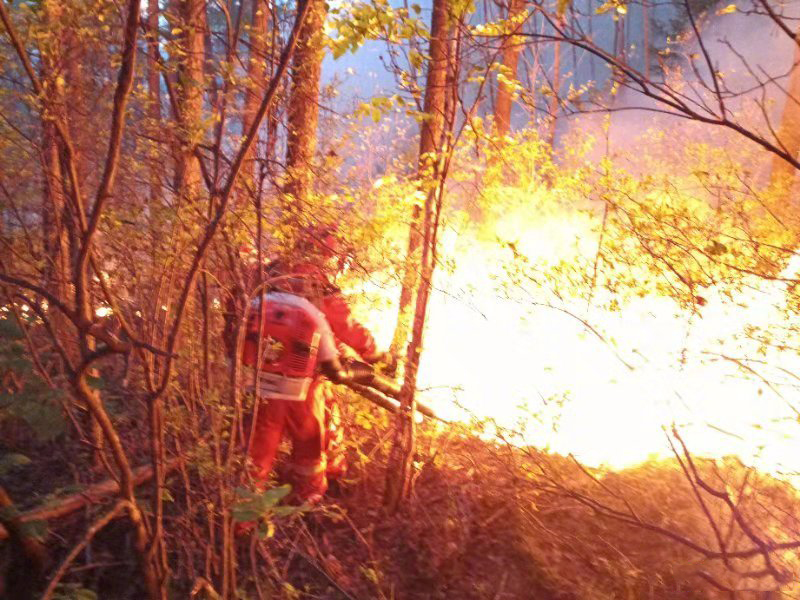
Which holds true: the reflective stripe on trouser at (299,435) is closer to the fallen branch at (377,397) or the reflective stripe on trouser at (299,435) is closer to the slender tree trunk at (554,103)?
the fallen branch at (377,397)

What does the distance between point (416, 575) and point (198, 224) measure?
113 inches

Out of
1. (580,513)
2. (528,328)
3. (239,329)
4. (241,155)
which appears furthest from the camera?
(528,328)

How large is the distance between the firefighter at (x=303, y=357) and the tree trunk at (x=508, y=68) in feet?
5.15

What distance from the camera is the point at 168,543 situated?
376 centimetres

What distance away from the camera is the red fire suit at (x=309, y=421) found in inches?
169

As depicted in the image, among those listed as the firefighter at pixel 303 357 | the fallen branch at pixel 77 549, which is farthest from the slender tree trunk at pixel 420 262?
the fallen branch at pixel 77 549

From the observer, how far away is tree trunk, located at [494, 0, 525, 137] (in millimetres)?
3248

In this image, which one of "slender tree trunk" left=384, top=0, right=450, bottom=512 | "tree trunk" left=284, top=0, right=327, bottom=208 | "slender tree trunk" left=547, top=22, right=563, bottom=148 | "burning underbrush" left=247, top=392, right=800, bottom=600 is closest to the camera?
"slender tree trunk" left=547, top=22, right=563, bottom=148

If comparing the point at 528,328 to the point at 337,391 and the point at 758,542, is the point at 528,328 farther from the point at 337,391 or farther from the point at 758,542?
the point at 758,542

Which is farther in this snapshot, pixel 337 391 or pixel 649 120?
pixel 649 120

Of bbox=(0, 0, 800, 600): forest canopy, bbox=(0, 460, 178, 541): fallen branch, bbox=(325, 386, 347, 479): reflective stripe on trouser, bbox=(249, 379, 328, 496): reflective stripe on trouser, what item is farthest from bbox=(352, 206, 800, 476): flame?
bbox=(0, 460, 178, 541): fallen branch

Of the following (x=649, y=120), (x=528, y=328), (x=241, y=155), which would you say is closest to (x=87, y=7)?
(x=241, y=155)

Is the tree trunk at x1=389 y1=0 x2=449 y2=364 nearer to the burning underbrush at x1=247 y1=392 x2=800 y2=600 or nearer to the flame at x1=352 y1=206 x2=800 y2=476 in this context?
the flame at x1=352 y1=206 x2=800 y2=476

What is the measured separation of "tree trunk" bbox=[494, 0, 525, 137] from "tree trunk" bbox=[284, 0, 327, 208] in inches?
42.2
